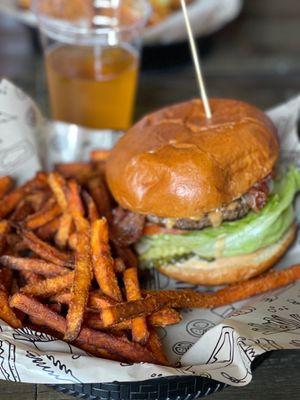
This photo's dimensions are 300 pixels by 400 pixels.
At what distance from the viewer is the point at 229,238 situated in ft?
7.38

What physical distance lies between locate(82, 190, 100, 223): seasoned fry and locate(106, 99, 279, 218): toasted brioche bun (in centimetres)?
8

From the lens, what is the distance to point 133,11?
3.14 m

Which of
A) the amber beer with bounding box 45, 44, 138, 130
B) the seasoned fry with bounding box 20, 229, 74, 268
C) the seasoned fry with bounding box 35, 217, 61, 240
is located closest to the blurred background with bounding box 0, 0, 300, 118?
the amber beer with bounding box 45, 44, 138, 130

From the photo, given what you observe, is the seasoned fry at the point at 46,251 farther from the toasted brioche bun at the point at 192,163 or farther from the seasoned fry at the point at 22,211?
the toasted brioche bun at the point at 192,163

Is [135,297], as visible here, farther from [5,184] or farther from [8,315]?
[5,184]

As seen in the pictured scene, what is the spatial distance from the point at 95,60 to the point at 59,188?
2.90ft

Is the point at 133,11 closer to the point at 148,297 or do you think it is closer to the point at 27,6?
the point at 27,6

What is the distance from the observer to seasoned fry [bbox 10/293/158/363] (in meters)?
1.88

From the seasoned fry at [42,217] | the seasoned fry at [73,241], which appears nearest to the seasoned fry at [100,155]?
the seasoned fry at [42,217]

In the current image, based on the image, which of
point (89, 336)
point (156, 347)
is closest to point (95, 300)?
point (89, 336)

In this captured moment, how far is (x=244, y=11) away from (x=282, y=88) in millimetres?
1062

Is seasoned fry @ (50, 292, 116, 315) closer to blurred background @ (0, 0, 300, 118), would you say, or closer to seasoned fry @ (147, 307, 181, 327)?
seasoned fry @ (147, 307, 181, 327)

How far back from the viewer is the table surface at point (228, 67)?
355cm

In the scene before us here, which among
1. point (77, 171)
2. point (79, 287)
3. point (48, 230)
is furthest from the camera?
point (77, 171)
